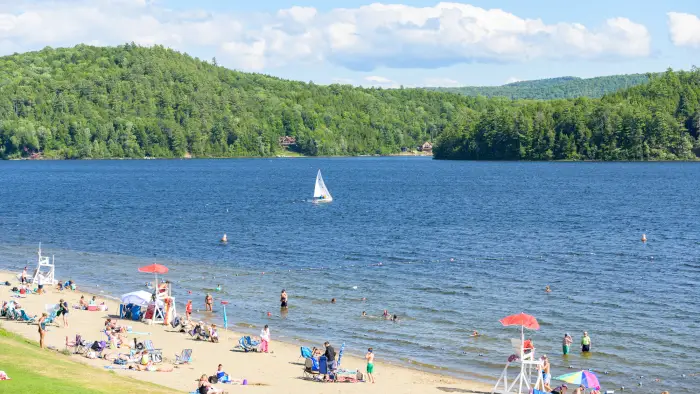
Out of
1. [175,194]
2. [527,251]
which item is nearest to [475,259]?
[527,251]

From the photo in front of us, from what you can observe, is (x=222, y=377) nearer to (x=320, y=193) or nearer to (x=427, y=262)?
(x=427, y=262)

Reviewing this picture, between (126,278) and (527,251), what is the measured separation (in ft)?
Answer: 113

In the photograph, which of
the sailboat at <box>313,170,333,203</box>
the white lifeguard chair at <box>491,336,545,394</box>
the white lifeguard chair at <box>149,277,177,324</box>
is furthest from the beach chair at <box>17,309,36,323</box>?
the sailboat at <box>313,170,333,203</box>

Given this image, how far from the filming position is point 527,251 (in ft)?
240

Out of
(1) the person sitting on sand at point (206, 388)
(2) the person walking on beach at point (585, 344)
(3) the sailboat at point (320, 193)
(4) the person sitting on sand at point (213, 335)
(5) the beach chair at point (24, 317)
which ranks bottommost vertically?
(2) the person walking on beach at point (585, 344)

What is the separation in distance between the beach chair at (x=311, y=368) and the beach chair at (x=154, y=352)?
654 centimetres

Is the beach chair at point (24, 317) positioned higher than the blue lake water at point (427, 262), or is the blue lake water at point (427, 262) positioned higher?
the beach chair at point (24, 317)

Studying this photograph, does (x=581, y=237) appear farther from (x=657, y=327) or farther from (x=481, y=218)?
(x=657, y=327)

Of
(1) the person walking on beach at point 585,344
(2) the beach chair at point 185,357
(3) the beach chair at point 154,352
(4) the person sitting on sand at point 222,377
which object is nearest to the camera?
(4) the person sitting on sand at point 222,377

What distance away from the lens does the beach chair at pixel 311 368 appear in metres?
35.8

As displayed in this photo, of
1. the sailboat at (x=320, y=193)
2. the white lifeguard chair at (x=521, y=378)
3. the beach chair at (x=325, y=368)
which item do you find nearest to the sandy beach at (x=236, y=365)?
the beach chair at (x=325, y=368)

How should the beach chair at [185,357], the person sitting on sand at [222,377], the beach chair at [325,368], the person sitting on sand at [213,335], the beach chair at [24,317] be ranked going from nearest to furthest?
the person sitting on sand at [222,377]
the beach chair at [325,368]
the beach chair at [185,357]
the person sitting on sand at [213,335]
the beach chair at [24,317]

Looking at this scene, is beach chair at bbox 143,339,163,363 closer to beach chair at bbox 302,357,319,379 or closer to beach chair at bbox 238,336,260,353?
beach chair at bbox 238,336,260,353

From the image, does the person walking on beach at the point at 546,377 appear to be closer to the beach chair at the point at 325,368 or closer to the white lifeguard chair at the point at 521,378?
the white lifeguard chair at the point at 521,378
